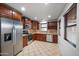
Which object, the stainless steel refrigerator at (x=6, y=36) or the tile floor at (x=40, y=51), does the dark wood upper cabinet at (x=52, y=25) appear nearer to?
the tile floor at (x=40, y=51)

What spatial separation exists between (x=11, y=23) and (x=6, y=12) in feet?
1.54

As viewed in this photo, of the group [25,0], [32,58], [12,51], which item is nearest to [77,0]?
[25,0]

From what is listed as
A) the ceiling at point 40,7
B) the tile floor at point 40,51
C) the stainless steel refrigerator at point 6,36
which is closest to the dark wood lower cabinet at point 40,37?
the tile floor at point 40,51

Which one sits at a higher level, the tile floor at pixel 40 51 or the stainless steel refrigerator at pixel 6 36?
the stainless steel refrigerator at pixel 6 36

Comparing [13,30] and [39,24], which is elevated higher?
[39,24]

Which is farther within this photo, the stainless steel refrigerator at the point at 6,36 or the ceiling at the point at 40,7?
the ceiling at the point at 40,7

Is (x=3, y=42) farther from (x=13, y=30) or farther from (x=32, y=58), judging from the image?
(x=32, y=58)

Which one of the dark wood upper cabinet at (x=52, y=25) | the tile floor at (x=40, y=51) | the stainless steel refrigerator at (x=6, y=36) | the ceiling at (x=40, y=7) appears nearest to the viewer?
the stainless steel refrigerator at (x=6, y=36)

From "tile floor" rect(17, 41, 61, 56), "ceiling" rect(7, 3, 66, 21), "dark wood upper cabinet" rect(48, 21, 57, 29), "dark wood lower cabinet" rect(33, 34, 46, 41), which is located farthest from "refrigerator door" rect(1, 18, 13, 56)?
"dark wood upper cabinet" rect(48, 21, 57, 29)

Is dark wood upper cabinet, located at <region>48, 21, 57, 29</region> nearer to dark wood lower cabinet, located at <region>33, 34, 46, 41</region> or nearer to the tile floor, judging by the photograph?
dark wood lower cabinet, located at <region>33, 34, 46, 41</region>

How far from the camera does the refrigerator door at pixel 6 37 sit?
8.98ft

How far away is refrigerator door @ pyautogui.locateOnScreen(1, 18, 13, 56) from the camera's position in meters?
2.74

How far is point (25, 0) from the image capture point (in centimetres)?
133

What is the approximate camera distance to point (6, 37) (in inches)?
114
